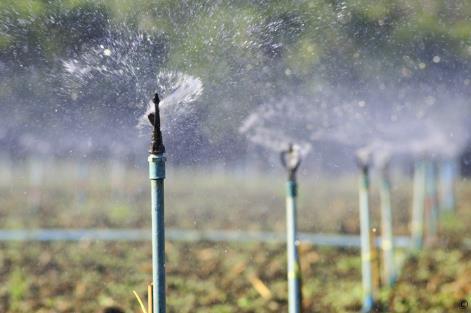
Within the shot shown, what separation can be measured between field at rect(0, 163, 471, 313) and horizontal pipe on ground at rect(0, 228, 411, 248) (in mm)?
270

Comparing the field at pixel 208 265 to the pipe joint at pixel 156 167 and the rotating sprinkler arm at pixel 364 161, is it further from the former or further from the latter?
the pipe joint at pixel 156 167

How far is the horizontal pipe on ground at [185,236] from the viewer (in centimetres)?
736

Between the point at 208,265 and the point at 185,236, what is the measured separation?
1585 mm

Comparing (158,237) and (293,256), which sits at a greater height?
(158,237)

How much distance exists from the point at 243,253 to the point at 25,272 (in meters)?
2.02

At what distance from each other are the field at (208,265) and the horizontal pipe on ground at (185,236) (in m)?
0.27

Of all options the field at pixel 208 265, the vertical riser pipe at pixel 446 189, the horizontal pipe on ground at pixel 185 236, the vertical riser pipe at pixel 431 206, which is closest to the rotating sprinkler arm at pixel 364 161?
the field at pixel 208 265

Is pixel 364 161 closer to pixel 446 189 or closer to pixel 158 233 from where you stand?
pixel 158 233

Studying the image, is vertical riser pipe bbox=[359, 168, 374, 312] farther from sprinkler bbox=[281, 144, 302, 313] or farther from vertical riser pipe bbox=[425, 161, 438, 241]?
vertical riser pipe bbox=[425, 161, 438, 241]

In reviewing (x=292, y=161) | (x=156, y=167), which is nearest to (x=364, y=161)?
(x=292, y=161)

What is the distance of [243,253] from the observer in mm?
6734

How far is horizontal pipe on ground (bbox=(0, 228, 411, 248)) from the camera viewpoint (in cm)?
736

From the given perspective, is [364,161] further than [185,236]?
No

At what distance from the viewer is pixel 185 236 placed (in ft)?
25.5
